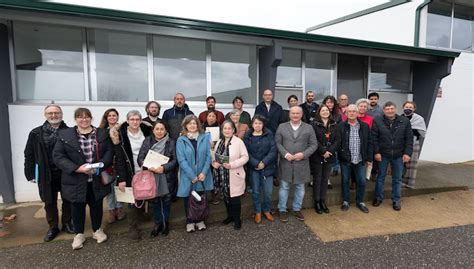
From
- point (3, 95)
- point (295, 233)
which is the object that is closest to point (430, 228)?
point (295, 233)

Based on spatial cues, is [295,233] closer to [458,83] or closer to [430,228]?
[430,228]

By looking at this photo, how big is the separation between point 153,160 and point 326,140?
2.53 m

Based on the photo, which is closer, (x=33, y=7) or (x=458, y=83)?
(x=33, y=7)

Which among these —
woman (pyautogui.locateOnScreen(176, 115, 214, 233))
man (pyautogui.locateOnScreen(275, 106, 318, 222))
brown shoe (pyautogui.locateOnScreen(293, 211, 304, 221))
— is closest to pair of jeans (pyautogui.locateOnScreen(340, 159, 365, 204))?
man (pyautogui.locateOnScreen(275, 106, 318, 222))

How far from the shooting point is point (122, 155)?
10.3 ft

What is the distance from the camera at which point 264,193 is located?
3822 millimetres

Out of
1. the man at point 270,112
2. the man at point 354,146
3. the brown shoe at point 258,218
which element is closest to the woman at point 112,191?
the brown shoe at point 258,218

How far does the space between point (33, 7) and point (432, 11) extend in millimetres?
10120

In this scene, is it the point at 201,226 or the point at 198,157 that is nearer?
the point at 198,157

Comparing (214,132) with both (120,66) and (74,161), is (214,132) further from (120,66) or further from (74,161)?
(120,66)

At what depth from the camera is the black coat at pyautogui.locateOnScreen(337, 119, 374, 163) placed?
406 cm

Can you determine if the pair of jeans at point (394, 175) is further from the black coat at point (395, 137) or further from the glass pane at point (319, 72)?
the glass pane at point (319, 72)

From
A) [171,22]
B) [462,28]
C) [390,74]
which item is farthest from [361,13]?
[171,22]

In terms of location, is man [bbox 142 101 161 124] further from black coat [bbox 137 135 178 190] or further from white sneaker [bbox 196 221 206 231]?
white sneaker [bbox 196 221 206 231]
